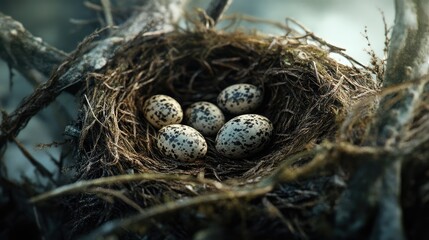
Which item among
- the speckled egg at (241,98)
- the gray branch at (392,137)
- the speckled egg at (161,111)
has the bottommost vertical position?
the gray branch at (392,137)

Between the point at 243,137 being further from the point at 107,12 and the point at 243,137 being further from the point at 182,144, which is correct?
the point at 107,12

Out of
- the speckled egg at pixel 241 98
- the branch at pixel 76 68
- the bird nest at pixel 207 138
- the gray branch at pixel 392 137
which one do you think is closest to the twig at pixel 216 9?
the bird nest at pixel 207 138

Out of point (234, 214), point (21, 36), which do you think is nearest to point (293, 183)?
point (234, 214)

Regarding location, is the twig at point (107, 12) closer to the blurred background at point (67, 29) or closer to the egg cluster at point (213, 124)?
the blurred background at point (67, 29)

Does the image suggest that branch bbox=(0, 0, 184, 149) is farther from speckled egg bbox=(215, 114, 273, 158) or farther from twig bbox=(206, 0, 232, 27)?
speckled egg bbox=(215, 114, 273, 158)

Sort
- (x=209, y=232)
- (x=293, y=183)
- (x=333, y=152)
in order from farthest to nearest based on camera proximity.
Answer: (x=293, y=183), (x=333, y=152), (x=209, y=232)

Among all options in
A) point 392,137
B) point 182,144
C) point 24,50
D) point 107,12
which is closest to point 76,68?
point 24,50

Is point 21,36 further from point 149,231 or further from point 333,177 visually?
point 333,177
